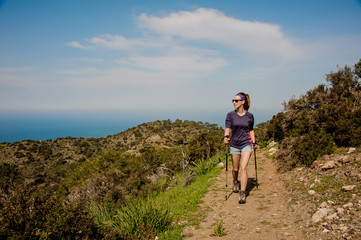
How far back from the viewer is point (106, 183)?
32.5ft

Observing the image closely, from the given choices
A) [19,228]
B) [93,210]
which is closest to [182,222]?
[93,210]

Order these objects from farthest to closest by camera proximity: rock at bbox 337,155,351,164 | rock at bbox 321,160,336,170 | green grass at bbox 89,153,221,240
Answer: rock at bbox 321,160,336,170
rock at bbox 337,155,351,164
green grass at bbox 89,153,221,240

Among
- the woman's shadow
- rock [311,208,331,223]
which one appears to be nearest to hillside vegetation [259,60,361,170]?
the woman's shadow

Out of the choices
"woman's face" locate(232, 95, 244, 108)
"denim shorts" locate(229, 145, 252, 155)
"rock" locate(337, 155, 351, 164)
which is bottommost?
"rock" locate(337, 155, 351, 164)

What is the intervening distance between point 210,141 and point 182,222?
842cm

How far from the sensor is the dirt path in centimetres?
362

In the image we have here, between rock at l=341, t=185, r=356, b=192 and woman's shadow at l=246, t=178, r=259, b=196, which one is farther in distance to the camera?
woman's shadow at l=246, t=178, r=259, b=196

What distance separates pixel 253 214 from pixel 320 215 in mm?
1333

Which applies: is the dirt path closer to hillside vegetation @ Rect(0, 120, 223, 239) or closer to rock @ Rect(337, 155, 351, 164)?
hillside vegetation @ Rect(0, 120, 223, 239)

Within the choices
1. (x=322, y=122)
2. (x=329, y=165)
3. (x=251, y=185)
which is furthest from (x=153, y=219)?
(x=322, y=122)

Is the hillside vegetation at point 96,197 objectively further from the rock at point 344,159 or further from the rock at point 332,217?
the rock at point 344,159

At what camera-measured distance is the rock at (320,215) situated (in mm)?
3459

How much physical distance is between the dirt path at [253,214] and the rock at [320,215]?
34 cm

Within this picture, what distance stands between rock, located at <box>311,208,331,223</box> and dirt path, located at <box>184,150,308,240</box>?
343 mm
